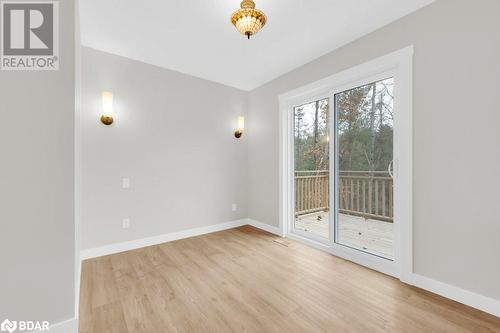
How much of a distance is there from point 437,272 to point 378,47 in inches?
89.3

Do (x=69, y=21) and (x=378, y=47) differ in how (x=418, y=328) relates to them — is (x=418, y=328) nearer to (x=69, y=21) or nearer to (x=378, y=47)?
(x=378, y=47)

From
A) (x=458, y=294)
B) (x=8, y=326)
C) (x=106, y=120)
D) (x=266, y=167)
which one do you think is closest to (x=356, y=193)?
(x=458, y=294)

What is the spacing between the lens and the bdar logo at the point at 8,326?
1.25 meters

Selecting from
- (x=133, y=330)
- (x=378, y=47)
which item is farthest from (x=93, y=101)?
(x=378, y=47)

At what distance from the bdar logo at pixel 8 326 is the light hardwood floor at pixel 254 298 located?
38 cm

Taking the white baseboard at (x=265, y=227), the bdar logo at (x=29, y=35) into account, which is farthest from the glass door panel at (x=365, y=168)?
the bdar logo at (x=29, y=35)

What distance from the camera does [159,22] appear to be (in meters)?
2.19

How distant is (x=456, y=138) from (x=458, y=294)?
130 cm

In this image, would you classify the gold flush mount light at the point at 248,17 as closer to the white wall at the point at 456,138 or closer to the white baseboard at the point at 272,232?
the white wall at the point at 456,138

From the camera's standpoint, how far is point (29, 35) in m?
1.47

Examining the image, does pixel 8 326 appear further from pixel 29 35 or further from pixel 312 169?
pixel 312 169

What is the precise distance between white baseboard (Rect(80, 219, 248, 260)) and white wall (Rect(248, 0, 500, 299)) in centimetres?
276

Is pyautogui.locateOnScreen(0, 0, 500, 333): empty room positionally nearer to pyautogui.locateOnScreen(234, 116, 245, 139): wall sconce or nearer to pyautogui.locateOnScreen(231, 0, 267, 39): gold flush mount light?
pyautogui.locateOnScreen(231, 0, 267, 39): gold flush mount light

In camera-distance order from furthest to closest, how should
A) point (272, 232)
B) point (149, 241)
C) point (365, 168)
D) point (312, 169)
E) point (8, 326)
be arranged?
point (272, 232)
point (312, 169)
point (149, 241)
point (365, 168)
point (8, 326)
